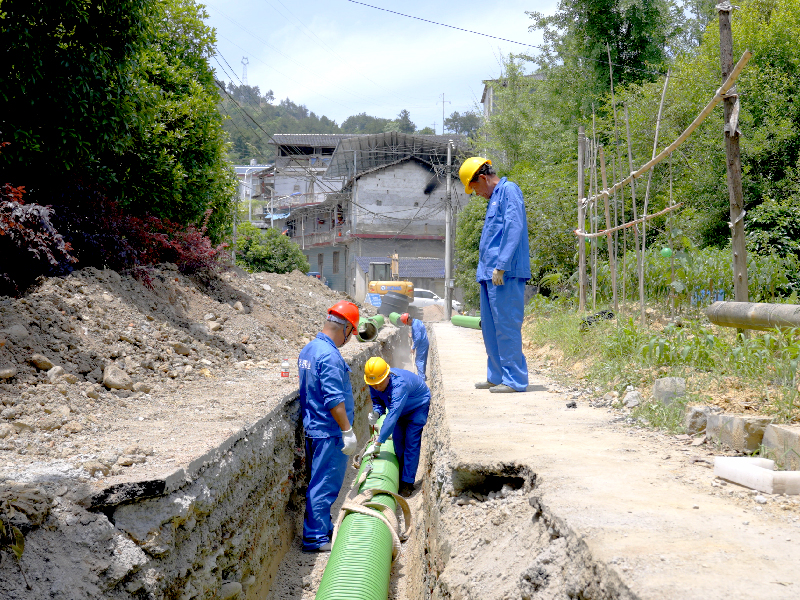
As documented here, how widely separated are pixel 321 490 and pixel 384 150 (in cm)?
3064

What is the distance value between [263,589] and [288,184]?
146 feet

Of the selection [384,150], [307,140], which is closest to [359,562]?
[384,150]

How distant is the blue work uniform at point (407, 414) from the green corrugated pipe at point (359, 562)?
1332 mm

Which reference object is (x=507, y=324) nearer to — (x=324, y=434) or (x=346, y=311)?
(x=346, y=311)

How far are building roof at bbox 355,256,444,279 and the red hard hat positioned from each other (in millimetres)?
27690

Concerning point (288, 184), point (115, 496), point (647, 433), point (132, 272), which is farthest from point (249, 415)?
point (288, 184)

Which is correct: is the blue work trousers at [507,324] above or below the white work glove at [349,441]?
above

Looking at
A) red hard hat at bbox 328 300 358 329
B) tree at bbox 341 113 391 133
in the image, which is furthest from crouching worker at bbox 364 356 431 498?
tree at bbox 341 113 391 133

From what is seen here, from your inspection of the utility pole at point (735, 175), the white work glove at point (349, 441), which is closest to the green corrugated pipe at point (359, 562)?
the white work glove at point (349, 441)

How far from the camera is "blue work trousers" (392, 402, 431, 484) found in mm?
6098

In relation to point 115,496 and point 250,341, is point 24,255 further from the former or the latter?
point 115,496

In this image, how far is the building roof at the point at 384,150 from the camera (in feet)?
109

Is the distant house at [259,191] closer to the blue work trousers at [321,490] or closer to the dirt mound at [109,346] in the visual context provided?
the dirt mound at [109,346]

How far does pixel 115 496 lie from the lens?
2.77 metres
